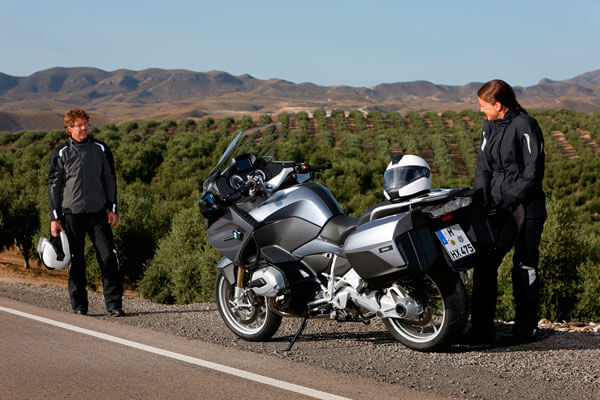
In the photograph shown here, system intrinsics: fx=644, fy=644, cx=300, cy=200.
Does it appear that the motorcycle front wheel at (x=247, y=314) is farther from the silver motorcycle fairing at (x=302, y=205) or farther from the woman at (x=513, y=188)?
the woman at (x=513, y=188)

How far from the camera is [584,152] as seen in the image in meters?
44.8

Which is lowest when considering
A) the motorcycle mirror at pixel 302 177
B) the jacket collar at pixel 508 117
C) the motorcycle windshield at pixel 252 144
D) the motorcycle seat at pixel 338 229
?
the motorcycle seat at pixel 338 229

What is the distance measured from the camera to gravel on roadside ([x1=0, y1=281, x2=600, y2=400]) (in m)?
4.52

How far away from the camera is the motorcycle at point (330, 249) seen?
494 cm

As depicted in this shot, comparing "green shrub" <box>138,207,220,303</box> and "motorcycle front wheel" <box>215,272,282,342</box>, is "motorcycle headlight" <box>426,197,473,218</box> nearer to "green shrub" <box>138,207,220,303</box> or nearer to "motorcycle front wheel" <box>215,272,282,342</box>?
"motorcycle front wheel" <box>215,272,282,342</box>

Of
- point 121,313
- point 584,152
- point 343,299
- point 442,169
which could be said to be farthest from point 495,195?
point 584,152

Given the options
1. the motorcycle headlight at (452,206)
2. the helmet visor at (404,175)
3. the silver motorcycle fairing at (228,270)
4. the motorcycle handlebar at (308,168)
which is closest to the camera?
the motorcycle headlight at (452,206)

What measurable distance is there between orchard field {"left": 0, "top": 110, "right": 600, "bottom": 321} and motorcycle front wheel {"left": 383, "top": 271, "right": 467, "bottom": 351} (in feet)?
7.49

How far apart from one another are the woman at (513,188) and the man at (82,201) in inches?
161

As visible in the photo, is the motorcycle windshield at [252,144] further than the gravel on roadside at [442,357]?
Yes

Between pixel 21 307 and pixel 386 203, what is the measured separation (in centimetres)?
473

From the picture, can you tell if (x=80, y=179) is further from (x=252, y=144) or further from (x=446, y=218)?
(x=446, y=218)

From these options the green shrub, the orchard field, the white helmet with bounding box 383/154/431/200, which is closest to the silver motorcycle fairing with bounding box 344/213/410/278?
the white helmet with bounding box 383/154/431/200

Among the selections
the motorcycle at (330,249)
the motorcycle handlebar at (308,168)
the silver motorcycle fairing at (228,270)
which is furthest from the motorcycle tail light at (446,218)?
the silver motorcycle fairing at (228,270)
